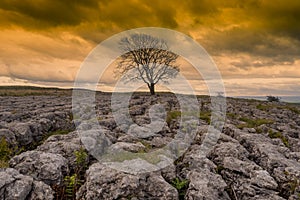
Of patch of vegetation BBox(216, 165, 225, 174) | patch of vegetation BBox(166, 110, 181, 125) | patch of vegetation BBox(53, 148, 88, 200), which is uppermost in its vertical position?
patch of vegetation BBox(166, 110, 181, 125)

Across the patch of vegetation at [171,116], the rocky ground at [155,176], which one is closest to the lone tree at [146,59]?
the patch of vegetation at [171,116]

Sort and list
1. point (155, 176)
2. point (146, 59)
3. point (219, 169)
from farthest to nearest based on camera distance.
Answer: point (146, 59) → point (219, 169) → point (155, 176)

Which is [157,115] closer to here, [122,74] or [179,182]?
[179,182]

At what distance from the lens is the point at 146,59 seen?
65688 millimetres

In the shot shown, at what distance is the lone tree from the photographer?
65250 mm

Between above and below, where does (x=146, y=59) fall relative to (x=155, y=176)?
above

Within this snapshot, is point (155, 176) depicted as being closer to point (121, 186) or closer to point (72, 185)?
point (121, 186)

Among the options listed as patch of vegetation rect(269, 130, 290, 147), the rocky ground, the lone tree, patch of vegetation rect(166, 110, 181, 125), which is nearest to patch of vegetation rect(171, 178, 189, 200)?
the rocky ground

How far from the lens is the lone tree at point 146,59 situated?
65250 mm

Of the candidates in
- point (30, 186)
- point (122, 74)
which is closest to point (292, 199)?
point (30, 186)

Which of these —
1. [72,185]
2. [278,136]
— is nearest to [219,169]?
[72,185]

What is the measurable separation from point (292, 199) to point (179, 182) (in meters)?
6.03

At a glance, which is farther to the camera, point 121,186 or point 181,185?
point 181,185

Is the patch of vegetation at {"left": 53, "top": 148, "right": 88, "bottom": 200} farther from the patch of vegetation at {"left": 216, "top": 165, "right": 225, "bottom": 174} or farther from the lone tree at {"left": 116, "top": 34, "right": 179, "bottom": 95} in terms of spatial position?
the lone tree at {"left": 116, "top": 34, "right": 179, "bottom": 95}
